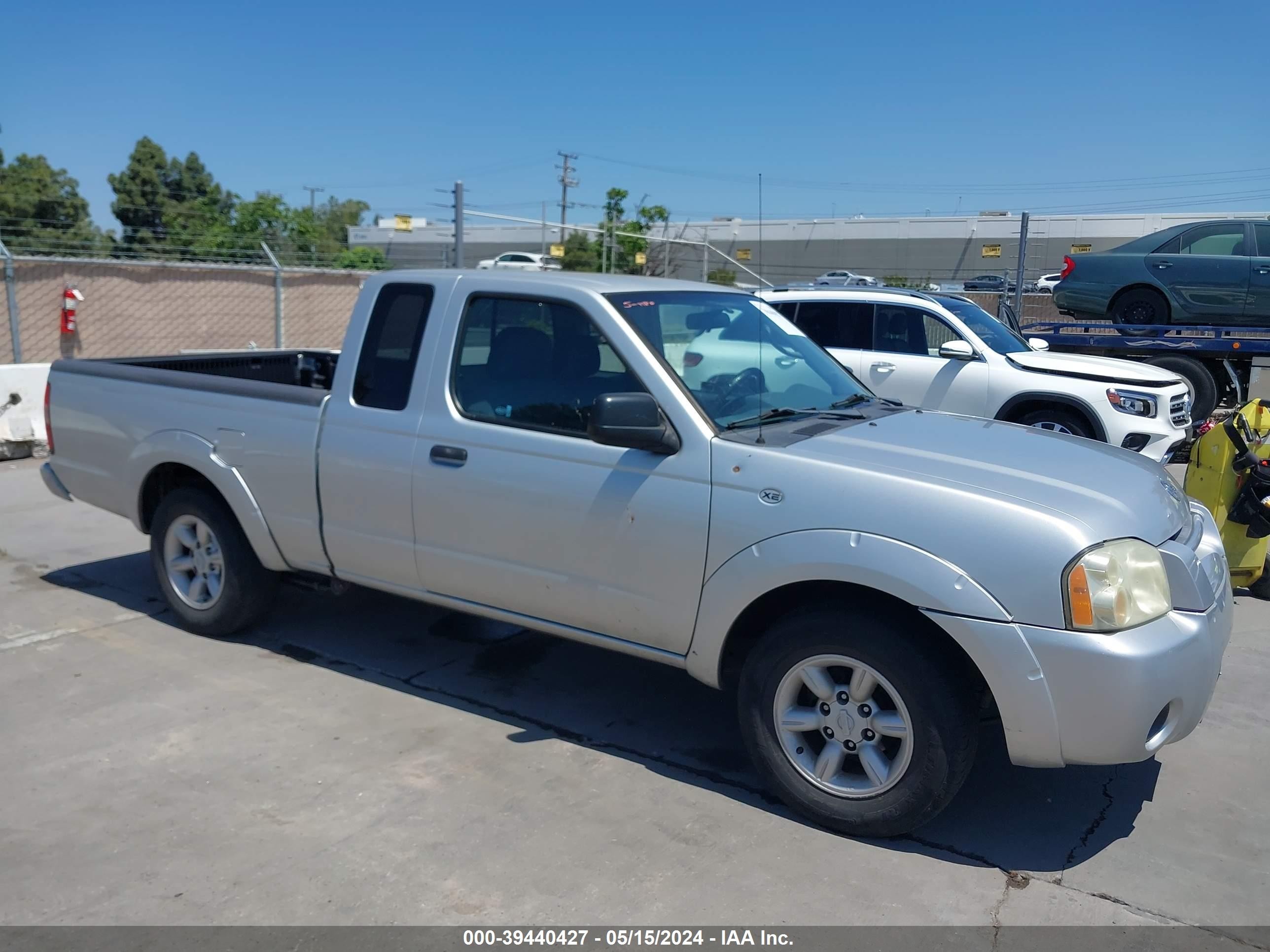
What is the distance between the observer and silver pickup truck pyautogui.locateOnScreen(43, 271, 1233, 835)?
331 cm

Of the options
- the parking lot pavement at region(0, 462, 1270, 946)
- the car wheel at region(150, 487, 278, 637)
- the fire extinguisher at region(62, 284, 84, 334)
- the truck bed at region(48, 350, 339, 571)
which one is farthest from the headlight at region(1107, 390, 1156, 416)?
the fire extinguisher at region(62, 284, 84, 334)

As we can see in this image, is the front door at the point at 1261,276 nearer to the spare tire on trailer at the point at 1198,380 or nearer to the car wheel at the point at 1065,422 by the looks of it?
the spare tire on trailer at the point at 1198,380

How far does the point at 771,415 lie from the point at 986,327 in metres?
6.99

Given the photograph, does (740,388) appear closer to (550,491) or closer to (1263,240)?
(550,491)

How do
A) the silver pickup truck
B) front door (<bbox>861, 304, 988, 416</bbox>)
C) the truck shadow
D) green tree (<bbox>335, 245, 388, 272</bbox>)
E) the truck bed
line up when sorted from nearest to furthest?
the silver pickup truck, the truck shadow, the truck bed, front door (<bbox>861, 304, 988, 416</bbox>), green tree (<bbox>335, 245, 388, 272</bbox>)

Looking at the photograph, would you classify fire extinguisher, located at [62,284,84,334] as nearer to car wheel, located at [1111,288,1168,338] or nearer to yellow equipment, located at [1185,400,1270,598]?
car wheel, located at [1111,288,1168,338]

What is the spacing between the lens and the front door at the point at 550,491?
3.91m

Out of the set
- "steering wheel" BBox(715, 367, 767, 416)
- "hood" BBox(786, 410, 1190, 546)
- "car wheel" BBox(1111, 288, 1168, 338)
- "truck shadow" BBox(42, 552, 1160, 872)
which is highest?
"car wheel" BBox(1111, 288, 1168, 338)

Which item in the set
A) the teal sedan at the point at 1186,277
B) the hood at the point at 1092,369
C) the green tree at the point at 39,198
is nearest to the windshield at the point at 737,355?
the hood at the point at 1092,369

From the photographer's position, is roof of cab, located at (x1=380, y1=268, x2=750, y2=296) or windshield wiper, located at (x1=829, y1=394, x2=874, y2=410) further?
windshield wiper, located at (x1=829, y1=394, x2=874, y2=410)

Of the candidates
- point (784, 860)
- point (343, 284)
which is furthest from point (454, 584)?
point (343, 284)

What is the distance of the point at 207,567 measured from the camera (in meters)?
5.52

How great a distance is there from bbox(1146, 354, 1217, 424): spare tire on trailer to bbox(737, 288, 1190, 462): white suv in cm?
232

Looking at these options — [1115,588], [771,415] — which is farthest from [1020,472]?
[771,415]
